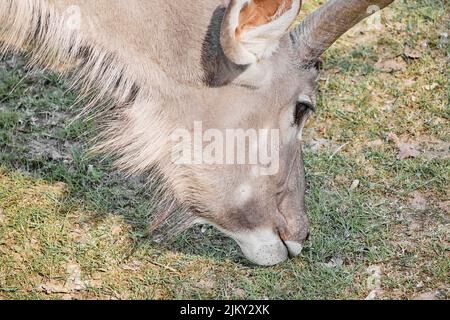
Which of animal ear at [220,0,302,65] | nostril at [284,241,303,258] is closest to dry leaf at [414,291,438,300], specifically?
nostril at [284,241,303,258]

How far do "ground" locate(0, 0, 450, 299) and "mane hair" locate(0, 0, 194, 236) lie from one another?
58 cm

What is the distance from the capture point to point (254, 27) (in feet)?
10.9

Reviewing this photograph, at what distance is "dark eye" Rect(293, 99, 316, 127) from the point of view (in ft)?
12.0

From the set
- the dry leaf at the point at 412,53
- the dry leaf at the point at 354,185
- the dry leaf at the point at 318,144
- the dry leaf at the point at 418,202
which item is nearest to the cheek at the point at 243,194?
the dry leaf at the point at 354,185

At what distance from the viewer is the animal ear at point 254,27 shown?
3.28m

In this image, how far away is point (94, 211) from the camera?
4.67 m

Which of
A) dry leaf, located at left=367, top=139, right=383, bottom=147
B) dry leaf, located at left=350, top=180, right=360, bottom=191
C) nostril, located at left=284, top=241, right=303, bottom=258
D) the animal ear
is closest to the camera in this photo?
the animal ear

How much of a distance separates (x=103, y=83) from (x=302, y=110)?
928mm

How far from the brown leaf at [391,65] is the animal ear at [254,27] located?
2635 millimetres

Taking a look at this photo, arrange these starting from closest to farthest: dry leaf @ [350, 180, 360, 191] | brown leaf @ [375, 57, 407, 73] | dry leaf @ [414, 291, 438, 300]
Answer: dry leaf @ [414, 291, 438, 300], dry leaf @ [350, 180, 360, 191], brown leaf @ [375, 57, 407, 73]

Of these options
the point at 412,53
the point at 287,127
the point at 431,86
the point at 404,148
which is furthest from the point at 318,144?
the point at 287,127

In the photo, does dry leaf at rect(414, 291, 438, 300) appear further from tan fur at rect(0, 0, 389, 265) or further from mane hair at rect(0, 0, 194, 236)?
mane hair at rect(0, 0, 194, 236)

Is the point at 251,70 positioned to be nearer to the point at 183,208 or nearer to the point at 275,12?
the point at 275,12

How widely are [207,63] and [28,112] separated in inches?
87.4
